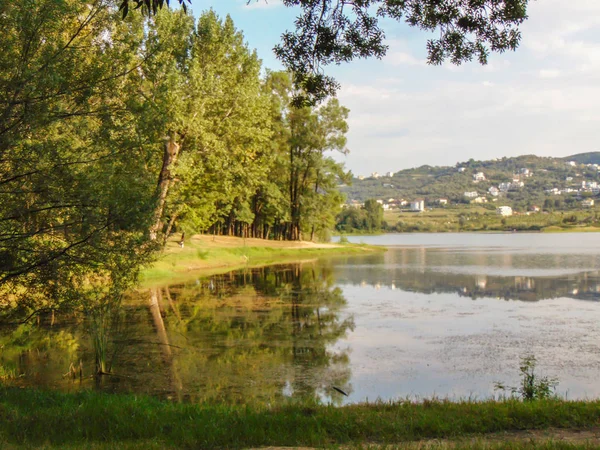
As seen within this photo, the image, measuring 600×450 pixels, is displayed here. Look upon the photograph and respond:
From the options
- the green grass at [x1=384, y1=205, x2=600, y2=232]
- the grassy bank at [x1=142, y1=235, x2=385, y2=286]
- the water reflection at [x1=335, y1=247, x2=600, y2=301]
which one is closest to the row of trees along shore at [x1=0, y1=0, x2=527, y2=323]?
the grassy bank at [x1=142, y1=235, x2=385, y2=286]

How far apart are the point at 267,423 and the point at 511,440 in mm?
3230

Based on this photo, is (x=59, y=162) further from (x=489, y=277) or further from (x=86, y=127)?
(x=489, y=277)

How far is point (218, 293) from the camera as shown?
28094 millimetres

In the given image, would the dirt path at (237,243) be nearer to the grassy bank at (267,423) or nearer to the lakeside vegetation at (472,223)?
the grassy bank at (267,423)

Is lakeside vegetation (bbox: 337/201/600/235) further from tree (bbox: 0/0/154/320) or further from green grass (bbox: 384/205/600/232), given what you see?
tree (bbox: 0/0/154/320)

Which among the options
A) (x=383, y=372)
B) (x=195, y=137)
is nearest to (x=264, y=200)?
(x=195, y=137)

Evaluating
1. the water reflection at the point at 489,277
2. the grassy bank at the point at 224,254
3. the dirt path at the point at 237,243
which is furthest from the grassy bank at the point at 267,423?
the dirt path at the point at 237,243

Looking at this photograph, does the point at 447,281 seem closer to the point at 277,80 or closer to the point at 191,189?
the point at 191,189

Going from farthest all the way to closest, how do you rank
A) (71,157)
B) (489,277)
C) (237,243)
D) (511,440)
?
1. (237,243)
2. (489,277)
3. (71,157)
4. (511,440)

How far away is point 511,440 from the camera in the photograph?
7.41m

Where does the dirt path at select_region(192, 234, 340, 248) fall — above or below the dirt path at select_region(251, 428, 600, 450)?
above

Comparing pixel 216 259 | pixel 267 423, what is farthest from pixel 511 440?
pixel 216 259

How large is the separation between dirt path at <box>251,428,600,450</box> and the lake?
3272mm

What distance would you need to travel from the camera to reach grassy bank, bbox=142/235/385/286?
119ft
